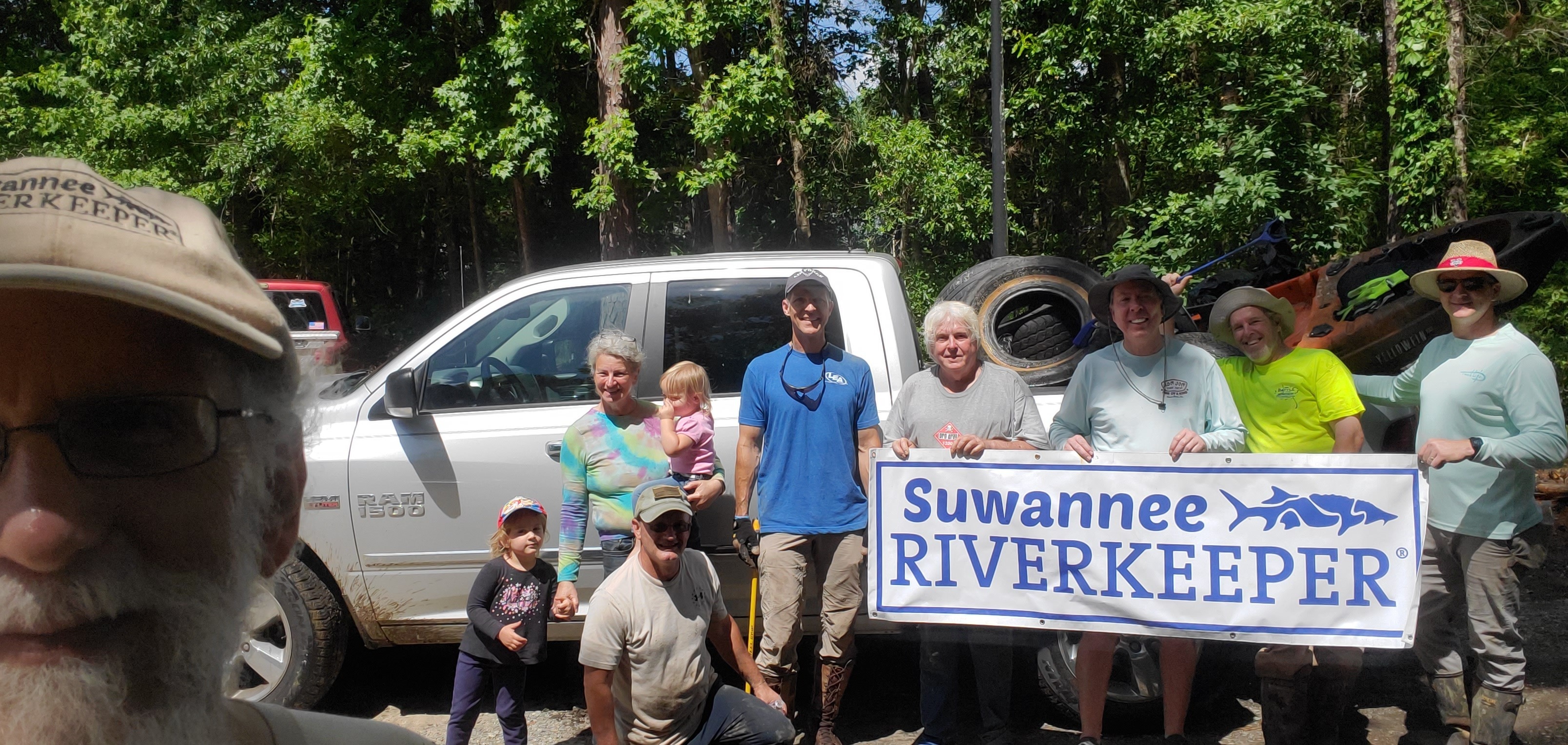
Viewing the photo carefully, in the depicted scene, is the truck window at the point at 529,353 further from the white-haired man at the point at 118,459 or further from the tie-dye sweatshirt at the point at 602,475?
the white-haired man at the point at 118,459

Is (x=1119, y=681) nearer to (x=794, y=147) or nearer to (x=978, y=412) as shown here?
(x=978, y=412)

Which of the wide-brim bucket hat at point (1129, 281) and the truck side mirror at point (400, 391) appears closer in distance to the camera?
the wide-brim bucket hat at point (1129, 281)

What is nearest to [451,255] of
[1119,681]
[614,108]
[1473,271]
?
[614,108]

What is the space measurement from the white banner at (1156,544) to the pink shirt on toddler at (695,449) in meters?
0.70

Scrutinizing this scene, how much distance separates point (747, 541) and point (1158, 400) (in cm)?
176

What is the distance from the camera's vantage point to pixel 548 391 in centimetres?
477

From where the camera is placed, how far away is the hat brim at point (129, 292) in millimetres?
853

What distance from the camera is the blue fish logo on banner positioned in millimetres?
3963

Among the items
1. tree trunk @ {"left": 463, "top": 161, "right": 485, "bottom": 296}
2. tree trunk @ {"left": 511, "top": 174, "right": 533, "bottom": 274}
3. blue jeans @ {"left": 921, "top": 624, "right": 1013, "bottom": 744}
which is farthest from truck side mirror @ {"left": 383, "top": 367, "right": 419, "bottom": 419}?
tree trunk @ {"left": 463, "top": 161, "right": 485, "bottom": 296}

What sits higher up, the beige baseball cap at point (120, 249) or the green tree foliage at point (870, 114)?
the green tree foliage at point (870, 114)

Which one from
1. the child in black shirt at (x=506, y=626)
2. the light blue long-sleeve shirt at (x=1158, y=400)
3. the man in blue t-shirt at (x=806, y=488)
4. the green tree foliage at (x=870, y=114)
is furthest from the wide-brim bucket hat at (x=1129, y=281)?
the green tree foliage at (x=870, y=114)

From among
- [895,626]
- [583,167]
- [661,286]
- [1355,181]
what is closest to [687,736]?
[895,626]

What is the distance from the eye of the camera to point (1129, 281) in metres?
4.25

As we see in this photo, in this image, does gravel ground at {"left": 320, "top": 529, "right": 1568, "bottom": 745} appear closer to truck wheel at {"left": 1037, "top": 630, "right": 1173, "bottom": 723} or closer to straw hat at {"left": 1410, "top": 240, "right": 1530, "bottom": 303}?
truck wheel at {"left": 1037, "top": 630, "right": 1173, "bottom": 723}
